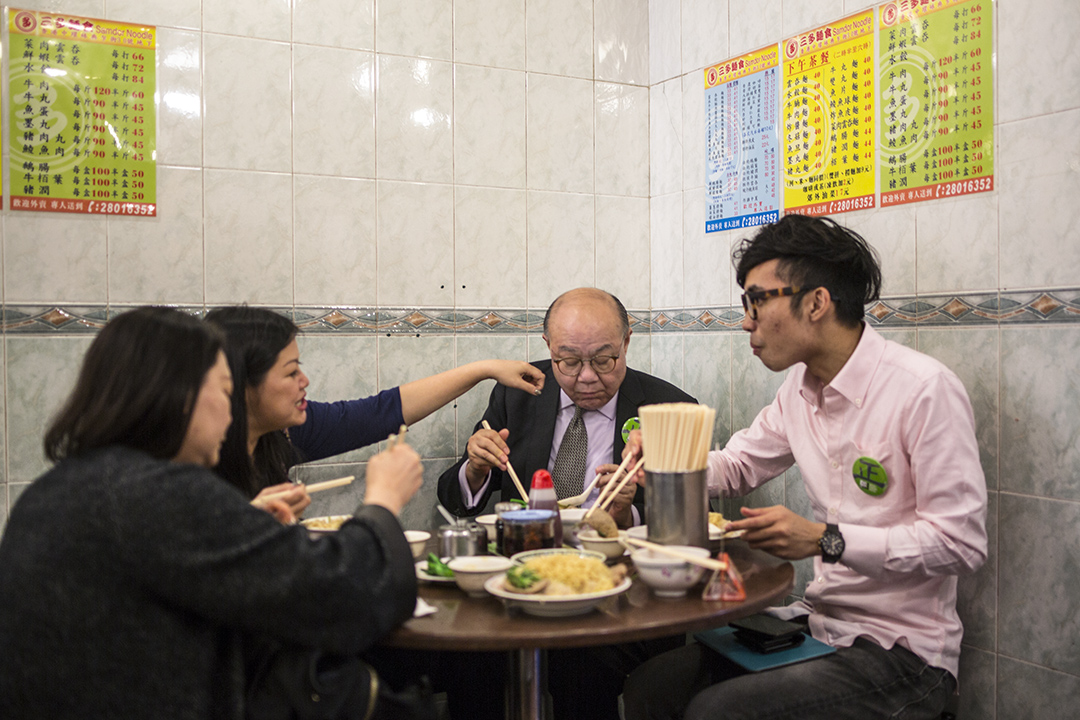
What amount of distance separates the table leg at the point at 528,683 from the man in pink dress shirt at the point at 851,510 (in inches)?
16.2

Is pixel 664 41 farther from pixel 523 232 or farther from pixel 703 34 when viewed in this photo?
pixel 523 232

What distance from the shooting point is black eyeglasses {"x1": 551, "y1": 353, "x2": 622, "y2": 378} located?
2967mm

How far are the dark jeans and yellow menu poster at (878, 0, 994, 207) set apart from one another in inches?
61.2

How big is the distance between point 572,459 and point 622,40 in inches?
85.5

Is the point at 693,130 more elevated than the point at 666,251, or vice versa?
the point at 693,130

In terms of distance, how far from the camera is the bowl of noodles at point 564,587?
1580mm

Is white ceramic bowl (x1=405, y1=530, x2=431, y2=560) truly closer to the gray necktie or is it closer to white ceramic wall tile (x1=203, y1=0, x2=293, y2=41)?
the gray necktie

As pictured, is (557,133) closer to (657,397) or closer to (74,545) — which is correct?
(657,397)

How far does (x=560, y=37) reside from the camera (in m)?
3.81

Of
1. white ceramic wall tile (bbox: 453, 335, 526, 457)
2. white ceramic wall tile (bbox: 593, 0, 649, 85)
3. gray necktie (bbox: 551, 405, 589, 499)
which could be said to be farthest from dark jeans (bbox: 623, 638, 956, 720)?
white ceramic wall tile (bbox: 593, 0, 649, 85)

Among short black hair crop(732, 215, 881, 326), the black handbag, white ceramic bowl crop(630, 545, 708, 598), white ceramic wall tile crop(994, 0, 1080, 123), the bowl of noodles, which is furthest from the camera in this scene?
white ceramic wall tile crop(994, 0, 1080, 123)

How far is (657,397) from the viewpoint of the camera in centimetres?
315

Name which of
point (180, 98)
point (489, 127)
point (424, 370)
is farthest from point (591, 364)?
point (180, 98)

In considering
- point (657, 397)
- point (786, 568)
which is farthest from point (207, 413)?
point (657, 397)
